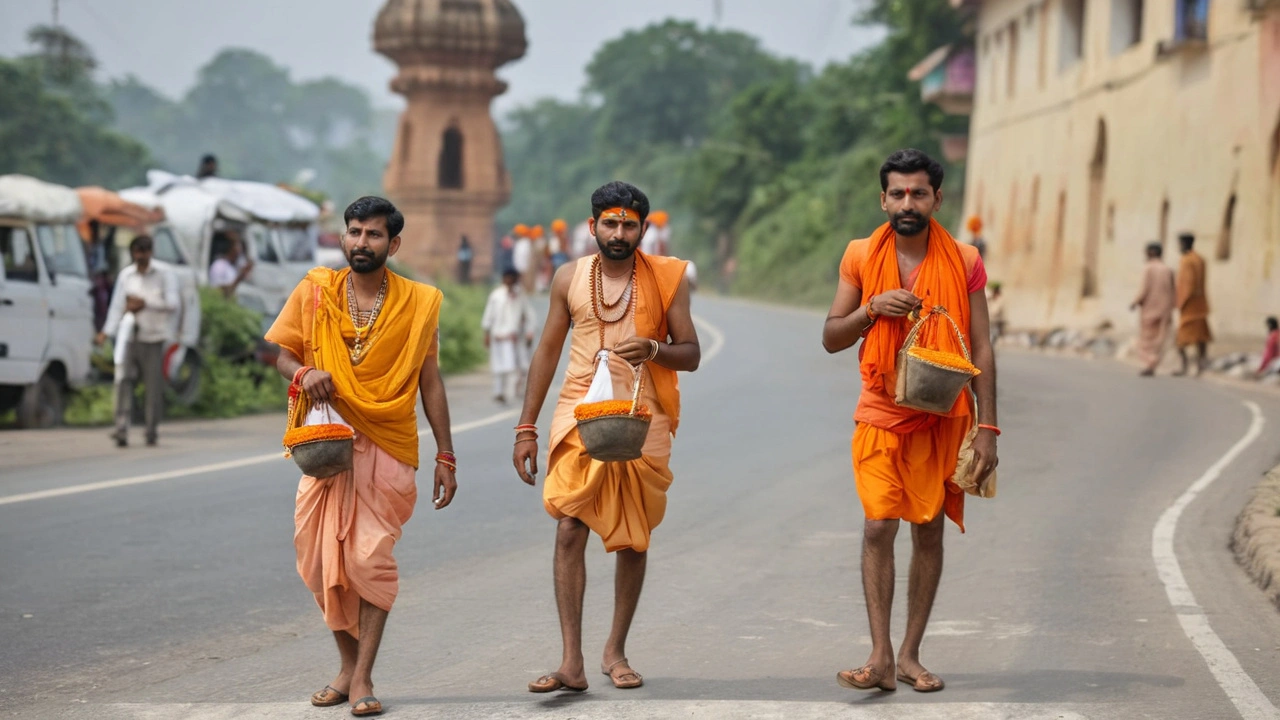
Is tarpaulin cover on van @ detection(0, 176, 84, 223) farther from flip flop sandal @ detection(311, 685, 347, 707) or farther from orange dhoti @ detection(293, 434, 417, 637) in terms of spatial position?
flip flop sandal @ detection(311, 685, 347, 707)

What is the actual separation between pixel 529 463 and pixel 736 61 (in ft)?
265

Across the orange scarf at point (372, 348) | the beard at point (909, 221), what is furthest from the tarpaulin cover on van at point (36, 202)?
the beard at point (909, 221)

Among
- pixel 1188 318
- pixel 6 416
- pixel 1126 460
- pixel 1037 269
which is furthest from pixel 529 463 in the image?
pixel 1037 269

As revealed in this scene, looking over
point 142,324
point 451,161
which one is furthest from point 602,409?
point 451,161

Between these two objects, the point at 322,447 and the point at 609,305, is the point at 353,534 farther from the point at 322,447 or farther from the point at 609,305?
the point at 609,305

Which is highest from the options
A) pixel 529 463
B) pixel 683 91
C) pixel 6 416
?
pixel 683 91

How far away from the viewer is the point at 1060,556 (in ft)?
31.2

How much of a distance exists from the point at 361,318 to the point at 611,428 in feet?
3.22

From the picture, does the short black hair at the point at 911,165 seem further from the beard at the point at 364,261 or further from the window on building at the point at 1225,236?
the window on building at the point at 1225,236

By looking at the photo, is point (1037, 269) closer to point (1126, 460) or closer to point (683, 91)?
point (1126, 460)

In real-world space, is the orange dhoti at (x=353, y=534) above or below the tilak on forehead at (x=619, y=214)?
below

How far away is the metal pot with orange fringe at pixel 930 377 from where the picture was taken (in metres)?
5.99

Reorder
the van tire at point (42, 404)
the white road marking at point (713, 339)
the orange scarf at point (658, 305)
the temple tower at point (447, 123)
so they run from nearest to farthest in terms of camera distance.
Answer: the orange scarf at point (658, 305) < the van tire at point (42, 404) < the white road marking at point (713, 339) < the temple tower at point (447, 123)

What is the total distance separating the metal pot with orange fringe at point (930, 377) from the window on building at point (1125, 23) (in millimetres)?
29612
